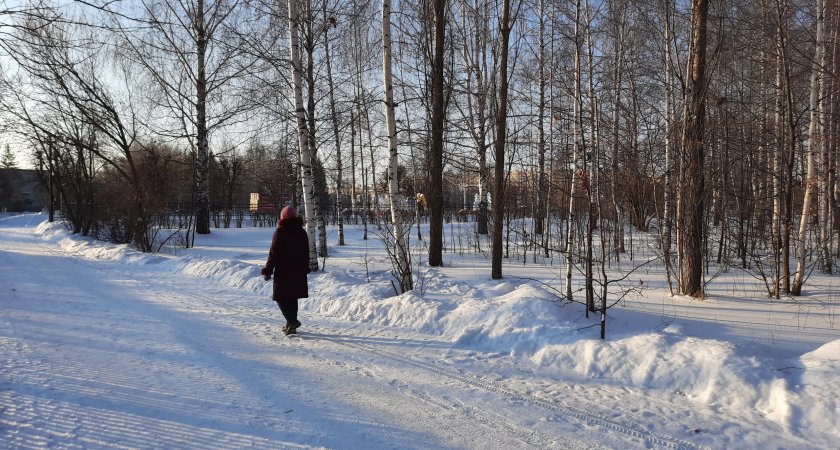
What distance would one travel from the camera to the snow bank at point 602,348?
370 cm

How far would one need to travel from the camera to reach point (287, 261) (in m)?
5.94

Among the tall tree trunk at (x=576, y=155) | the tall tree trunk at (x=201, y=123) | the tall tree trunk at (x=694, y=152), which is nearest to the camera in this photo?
the tall tree trunk at (x=576, y=155)

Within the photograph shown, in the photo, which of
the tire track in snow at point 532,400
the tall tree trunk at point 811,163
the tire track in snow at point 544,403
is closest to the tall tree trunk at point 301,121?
the tire track in snow at point 532,400

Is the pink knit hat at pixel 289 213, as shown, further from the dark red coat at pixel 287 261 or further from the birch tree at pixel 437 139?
the birch tree at pixel 437 139

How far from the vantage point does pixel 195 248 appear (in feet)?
54.1

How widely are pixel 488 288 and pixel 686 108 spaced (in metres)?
4.23

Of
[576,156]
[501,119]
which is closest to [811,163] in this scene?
[576,156]

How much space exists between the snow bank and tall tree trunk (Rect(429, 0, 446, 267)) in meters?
2.72

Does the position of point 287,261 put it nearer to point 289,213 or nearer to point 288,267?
point 288,267

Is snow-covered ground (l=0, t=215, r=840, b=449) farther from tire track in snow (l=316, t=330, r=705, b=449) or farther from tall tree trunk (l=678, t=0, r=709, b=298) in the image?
tall tree trunk (l=678, t=0, r=709, b=298)

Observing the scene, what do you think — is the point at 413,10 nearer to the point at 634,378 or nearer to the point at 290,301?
the point at 290,301

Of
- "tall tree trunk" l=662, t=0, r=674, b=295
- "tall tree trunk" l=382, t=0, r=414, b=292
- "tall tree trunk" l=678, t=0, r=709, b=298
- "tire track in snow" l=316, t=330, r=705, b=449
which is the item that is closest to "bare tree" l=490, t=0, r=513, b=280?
"tall tree trunk" l=382, t=0, r=414, b=292

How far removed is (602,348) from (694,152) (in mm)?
4130

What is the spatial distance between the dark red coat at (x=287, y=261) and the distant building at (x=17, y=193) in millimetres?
68865
